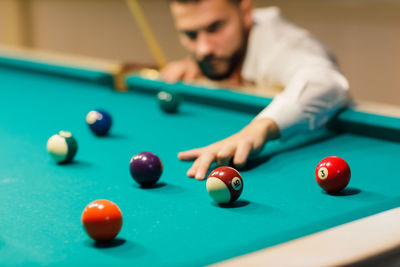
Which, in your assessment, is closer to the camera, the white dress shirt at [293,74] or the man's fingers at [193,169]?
the man's fingers at [193,169]

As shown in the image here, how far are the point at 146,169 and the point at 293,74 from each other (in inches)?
47.7

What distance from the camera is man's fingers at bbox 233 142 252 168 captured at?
1833 millimetres

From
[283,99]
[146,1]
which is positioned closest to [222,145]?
[283,99]

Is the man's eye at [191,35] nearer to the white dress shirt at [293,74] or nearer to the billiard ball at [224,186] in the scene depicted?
the white dress shirt at [293,74]

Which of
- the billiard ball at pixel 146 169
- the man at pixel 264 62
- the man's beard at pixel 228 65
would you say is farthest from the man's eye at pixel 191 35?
the billiard ball at pixel 146 169

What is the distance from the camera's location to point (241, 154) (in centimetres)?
185

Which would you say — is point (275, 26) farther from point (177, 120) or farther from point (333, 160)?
point (333, 160)

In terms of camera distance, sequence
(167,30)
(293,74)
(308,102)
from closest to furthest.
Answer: (308,102)
(293,74)
(167,30)

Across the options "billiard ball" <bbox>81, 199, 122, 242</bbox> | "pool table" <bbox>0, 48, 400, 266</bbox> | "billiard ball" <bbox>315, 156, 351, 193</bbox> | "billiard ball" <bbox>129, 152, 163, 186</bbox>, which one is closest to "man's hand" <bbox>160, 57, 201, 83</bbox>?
"pool table" <bbox>0, 48, 400, 266</bbox>

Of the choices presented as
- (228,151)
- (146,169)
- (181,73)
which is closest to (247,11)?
(181,73)

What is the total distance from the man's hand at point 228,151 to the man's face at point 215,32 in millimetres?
1273

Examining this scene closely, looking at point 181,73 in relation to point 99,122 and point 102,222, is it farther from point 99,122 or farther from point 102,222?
point 102,222

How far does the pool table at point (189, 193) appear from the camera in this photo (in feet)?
3.89

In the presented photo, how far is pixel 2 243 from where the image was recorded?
4.16 feet
